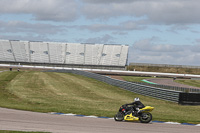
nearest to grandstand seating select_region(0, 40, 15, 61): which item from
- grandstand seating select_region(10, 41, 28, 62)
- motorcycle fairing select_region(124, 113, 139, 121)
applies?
grandstand seating select_region(10, 41, 28, 62)

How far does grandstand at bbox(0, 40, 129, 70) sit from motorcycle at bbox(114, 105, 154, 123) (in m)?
92.6

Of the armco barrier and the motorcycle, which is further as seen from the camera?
the armco barrier

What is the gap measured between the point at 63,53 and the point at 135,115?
100969mm

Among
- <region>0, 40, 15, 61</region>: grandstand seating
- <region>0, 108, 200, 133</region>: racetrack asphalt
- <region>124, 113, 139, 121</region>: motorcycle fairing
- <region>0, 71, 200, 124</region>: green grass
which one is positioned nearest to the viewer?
<region>0, 108, 200, 133</region>: racetrack asphalt

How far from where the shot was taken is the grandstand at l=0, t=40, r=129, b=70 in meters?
110

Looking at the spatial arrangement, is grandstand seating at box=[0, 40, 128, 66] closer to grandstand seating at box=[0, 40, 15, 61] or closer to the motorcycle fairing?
grandstand seating at box=[0, 40, 15, 61]

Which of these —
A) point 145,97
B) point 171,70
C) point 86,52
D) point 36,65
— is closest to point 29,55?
point 36,65

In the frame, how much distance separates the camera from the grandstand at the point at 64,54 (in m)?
110

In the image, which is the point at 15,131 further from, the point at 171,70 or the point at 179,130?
the point at 171,70

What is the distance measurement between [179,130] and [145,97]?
1909 cm

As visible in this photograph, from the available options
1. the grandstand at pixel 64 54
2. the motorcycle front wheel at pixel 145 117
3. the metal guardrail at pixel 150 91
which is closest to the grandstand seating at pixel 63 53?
the grandstand at pixel 64 54

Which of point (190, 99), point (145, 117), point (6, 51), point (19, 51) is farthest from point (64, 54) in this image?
point (145, 117)

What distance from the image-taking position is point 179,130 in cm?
1355

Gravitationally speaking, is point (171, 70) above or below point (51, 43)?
below
